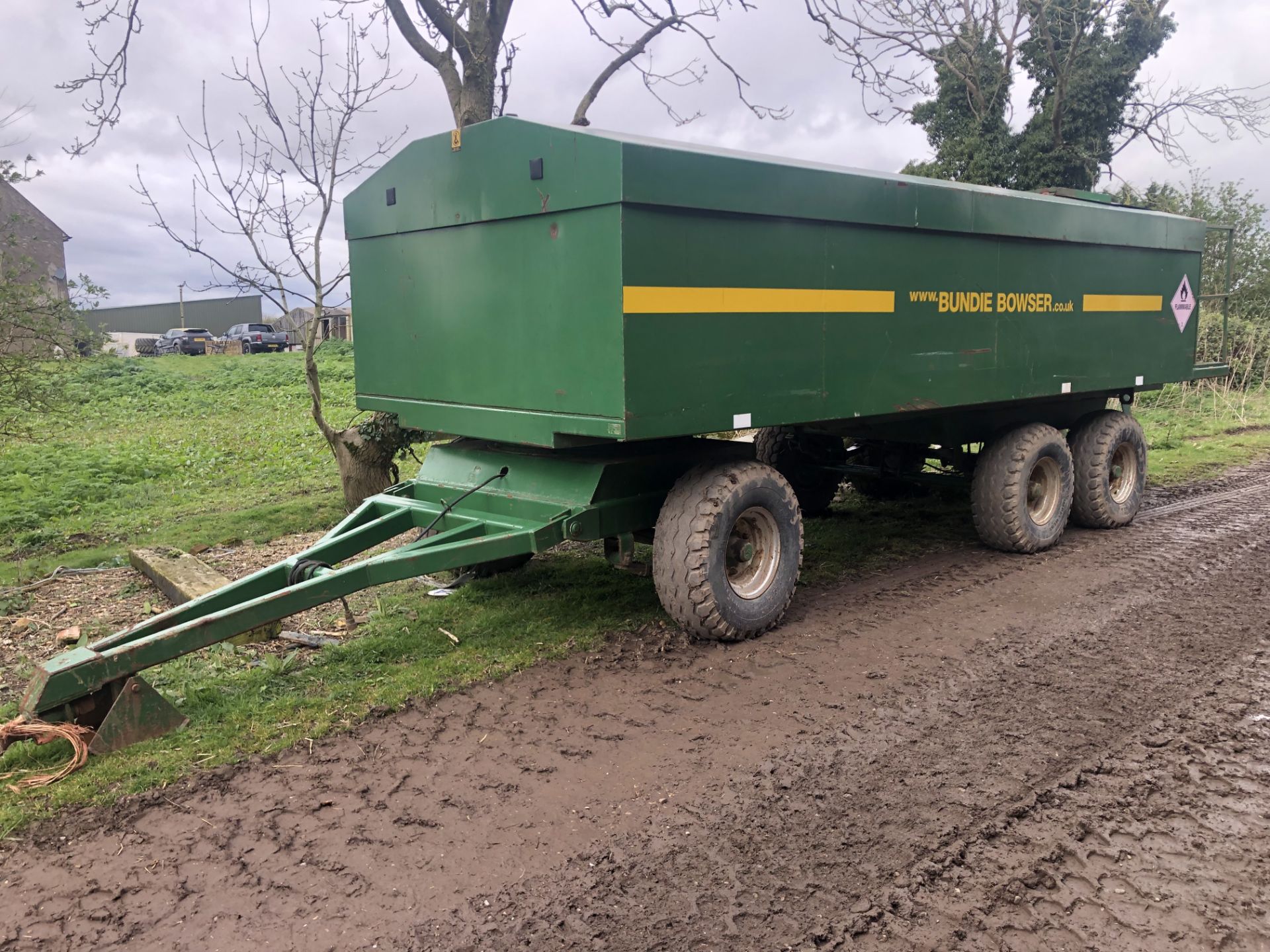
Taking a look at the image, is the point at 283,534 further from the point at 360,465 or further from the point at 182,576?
the point at 182,576

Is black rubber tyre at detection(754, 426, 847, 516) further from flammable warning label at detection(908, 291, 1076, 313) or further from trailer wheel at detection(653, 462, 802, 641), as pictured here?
trailer wheel at detection(653, 462, 802, 641)

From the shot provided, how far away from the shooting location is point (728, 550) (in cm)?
Answer: 561

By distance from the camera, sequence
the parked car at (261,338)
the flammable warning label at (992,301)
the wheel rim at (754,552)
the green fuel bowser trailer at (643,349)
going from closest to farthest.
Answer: the green fuel bowser trailer at (643,349) → the wheel rim at (754,552) → the flammable warning label at (992,301) → the parked car at (261,338)

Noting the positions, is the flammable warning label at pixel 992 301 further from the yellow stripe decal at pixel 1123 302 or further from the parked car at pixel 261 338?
the parked car at pixel 261 338

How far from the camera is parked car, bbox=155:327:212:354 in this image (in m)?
40.0

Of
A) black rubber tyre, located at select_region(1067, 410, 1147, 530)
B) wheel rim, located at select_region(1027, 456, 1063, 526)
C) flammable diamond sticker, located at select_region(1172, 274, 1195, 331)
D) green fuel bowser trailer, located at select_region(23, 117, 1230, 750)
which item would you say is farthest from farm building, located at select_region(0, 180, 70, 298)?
flammable diamond sticker, located at select_region(1172, 274, 1195, 331)

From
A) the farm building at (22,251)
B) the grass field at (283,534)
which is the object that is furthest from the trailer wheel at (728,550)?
the farm building at (22,251)

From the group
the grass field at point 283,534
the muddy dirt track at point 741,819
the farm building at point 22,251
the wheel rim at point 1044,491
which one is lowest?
the muddy dirt track at point 741,819

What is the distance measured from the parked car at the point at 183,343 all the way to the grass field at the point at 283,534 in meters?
24.0

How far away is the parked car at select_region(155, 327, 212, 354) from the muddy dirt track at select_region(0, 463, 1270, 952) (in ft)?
131

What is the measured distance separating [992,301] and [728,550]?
2.75 metres

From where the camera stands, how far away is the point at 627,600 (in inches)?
242

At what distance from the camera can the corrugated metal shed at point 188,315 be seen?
188 feet

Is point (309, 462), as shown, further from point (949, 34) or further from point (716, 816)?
point (949, 34)
